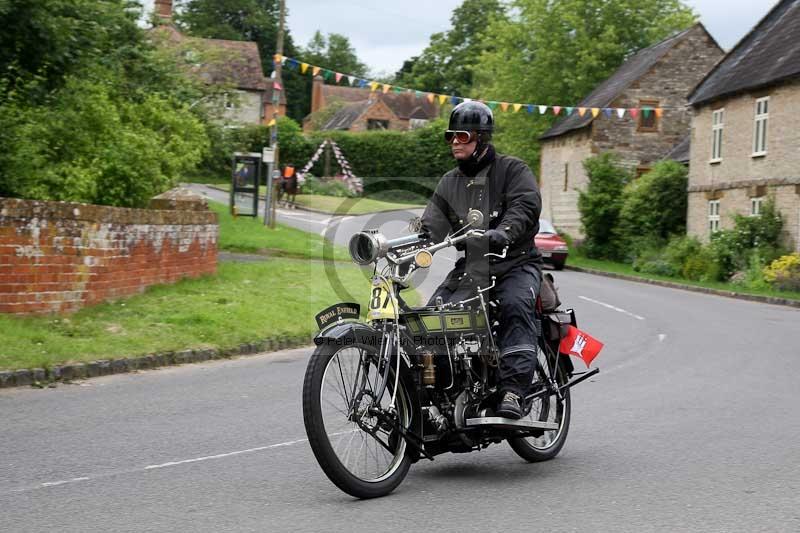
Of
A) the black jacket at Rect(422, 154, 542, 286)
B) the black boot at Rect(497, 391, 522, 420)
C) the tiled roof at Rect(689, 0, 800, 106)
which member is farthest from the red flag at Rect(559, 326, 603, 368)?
the tiled roof at Rect(689, 0, 800, 106)

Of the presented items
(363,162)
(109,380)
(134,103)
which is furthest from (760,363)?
(363,162)

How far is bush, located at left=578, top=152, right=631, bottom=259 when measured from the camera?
40750mm

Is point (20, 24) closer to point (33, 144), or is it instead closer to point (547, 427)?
point (33, 144)

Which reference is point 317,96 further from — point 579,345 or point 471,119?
point 471,119

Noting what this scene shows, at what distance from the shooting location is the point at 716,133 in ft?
117

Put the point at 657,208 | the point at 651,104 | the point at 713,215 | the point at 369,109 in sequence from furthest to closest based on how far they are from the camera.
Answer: the point at 369,109 → the point at 651,104 → the point at 657,208 → the point at 713,215

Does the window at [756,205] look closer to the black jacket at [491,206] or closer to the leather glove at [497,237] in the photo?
the black jacket at [491,206]

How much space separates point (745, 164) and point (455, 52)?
64882 millimetres

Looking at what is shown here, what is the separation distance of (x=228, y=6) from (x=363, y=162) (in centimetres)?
3522

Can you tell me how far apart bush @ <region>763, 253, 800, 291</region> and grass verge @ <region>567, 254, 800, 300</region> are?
38 centimetres

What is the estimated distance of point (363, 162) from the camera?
2616 inches

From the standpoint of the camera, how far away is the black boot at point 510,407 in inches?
230

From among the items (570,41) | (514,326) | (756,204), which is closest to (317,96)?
(570,41)

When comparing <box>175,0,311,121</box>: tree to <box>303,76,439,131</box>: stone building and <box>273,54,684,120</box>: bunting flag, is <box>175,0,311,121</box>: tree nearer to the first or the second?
<box>303,76,439,131</box>: stone building
